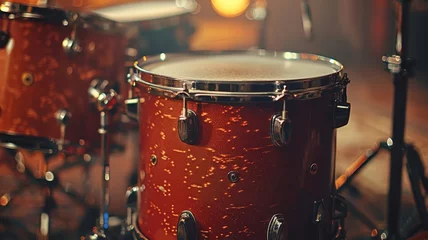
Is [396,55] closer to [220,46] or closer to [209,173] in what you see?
[209,173]

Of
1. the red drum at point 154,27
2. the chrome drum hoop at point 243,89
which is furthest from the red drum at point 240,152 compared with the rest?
the red drum at point 154,27

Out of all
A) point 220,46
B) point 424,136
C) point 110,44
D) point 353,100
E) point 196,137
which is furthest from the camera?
point 220,46

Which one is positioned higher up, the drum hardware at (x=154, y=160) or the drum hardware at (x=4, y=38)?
the drum hardware at (x=4, y=38)

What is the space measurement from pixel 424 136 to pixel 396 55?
68.9 inches

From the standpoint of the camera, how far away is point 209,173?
155 cm

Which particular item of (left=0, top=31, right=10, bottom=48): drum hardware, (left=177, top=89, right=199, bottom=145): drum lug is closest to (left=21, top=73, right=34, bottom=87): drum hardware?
(left=0, top=31, right=10, bottom=48): drum hardware

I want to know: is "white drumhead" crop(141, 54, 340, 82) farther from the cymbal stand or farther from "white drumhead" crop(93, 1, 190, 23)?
"white drumhead" crop(93, 1, 190, 23)

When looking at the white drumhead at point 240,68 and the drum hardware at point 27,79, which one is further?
the drum hardware at point 27,79

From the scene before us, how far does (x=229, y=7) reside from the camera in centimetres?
587

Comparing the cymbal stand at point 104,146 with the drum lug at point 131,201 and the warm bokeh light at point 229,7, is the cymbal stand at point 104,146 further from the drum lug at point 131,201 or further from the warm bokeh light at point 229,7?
the warm bokeh light at point 229,7

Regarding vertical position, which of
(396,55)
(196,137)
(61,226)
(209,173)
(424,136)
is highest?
(396,55)

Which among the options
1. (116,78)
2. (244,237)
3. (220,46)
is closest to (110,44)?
(116,78)

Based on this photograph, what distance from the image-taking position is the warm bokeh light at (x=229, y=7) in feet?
18.8

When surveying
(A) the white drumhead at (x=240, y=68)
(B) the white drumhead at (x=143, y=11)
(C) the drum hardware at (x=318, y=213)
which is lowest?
(C) the drum hardware at (x=318, y=213)
